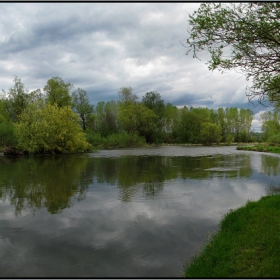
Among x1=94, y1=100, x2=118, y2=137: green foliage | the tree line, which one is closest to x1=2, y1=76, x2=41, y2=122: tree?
the tree line

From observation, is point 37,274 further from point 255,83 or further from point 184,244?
point 255,83

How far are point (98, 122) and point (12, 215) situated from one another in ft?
219

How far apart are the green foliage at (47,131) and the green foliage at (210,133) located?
50083 mm

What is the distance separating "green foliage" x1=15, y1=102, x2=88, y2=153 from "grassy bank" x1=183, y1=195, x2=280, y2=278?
3468cm

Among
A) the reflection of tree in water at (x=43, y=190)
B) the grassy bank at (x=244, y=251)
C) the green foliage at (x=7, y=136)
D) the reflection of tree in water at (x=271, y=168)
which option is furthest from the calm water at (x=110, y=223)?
the green foliage at (x=7, y=136)

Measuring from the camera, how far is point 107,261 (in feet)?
20.7

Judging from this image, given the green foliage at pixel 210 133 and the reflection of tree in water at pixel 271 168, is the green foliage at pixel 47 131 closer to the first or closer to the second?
the reflection of tree in water at pixel 271 168

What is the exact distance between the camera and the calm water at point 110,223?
6195 mm

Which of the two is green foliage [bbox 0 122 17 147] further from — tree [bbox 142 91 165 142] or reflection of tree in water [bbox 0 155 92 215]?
tree [bbox 142 91 165 142]

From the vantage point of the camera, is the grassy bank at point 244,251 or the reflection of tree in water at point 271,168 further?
the reflection of tree in water at point 271,168

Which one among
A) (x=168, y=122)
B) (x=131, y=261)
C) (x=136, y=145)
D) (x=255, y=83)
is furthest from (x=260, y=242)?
(x=168, y=122)

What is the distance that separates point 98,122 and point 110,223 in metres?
68.2

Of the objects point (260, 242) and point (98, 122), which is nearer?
point (260, 242)

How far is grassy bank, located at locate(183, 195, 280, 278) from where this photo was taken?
509 cm
